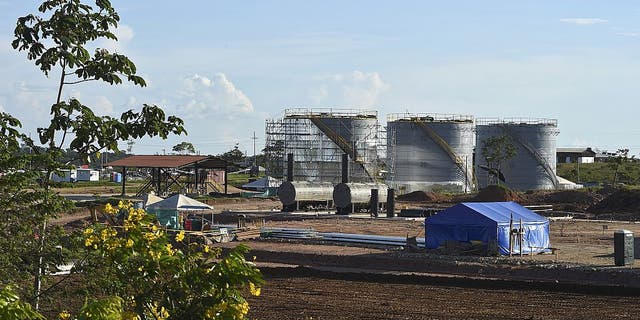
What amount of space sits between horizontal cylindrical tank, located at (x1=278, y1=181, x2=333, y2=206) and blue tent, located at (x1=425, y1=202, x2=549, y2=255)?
27.3 meters

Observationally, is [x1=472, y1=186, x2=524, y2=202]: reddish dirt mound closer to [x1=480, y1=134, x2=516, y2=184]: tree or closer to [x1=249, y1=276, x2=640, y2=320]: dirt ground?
[x1=480, y1=134, x2=516, y2=184]: tree

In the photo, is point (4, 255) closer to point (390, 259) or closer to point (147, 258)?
point (147, 258)

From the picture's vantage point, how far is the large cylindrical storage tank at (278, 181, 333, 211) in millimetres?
63906

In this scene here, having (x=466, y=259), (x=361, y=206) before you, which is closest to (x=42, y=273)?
(x=466, y=259)

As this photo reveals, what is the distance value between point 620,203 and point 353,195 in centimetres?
1904

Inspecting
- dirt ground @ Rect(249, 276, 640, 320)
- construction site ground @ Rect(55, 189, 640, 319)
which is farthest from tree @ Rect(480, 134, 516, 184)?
dirt ground @ Rect(249, 276, 640, 320)

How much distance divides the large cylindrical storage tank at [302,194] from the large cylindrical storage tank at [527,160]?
3224 centimetres

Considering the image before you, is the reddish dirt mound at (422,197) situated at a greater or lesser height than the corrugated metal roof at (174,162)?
lesser

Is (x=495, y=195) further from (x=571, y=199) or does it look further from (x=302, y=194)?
(x=302, y=194)

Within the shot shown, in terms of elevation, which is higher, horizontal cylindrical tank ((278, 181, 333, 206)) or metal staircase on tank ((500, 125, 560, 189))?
metal staircase on tank ((500, 125, 560, 189))

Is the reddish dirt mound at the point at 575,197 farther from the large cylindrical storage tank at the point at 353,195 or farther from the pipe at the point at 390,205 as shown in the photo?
the pipe at the point at 390,205

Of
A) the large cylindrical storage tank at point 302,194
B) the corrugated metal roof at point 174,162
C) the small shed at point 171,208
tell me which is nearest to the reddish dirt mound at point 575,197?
the large cylindrical storage tank at point 302,194

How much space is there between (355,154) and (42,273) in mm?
66559

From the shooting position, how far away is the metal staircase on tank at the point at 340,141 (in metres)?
77.4
